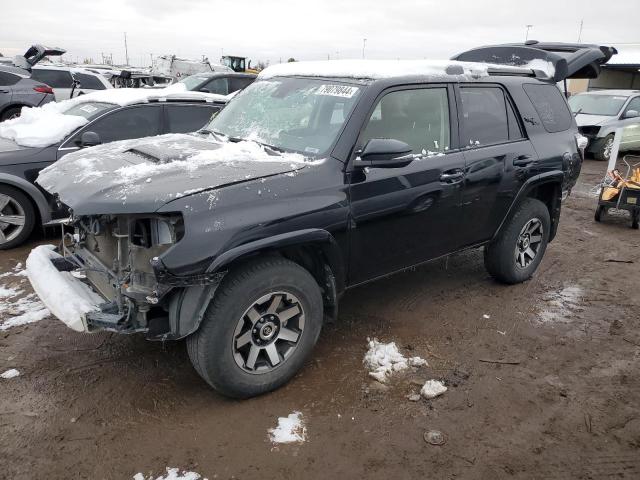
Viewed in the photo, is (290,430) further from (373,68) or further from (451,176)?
(373,68)

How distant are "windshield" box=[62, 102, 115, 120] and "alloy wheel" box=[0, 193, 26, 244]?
1.42 metres

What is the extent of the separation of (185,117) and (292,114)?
11.0ft

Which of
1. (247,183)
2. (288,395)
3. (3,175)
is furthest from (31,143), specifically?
(288,395)

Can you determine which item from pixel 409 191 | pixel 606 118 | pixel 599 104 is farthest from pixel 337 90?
pixel 599 104

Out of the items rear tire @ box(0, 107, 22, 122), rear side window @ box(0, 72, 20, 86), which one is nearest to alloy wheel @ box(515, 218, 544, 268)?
rear tire @ box(0, 107, 22, 122)

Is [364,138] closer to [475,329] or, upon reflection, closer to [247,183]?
[247,183]

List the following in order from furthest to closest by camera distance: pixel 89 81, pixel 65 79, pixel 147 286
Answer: pixel 65 79 → pixel 89 81 → pixel 147 286

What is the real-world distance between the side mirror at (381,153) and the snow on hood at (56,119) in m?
4.07

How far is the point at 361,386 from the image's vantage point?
10.9 feet

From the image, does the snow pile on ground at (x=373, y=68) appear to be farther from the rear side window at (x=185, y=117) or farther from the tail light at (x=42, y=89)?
the tail light at (x=42, y=89)

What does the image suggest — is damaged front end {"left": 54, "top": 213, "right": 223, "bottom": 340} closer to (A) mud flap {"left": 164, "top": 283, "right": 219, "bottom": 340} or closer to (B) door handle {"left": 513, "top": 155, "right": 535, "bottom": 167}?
(A) mud flap {"left": 164, "top": 283, "right": 219, "bottom": 340}

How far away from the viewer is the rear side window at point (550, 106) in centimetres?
472

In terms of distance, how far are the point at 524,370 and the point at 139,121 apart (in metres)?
5.23

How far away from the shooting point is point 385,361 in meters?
3.60
